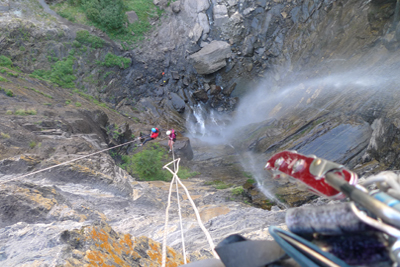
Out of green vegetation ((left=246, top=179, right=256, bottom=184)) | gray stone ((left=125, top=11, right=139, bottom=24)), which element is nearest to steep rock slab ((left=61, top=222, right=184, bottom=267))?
green vegetation ((left=246, top=179, right=256, bottom=184))

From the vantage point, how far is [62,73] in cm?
1616

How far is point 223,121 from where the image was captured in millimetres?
19797

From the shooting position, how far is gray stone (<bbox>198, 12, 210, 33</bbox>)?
19375 millimetres

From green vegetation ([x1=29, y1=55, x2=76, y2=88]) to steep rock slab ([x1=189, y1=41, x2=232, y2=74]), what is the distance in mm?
9248

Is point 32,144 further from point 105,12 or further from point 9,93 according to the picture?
point 105,12

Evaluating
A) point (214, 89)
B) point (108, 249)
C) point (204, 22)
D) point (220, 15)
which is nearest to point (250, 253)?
point (108, 249)

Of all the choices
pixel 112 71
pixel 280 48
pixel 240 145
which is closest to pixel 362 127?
pixel 240 145

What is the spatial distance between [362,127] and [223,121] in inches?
435

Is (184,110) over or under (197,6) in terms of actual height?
under

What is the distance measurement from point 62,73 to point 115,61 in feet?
13.2

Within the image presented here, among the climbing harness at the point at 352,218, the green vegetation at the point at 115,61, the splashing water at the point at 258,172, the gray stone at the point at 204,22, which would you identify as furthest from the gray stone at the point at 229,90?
the climbing harness at the point at 352,218

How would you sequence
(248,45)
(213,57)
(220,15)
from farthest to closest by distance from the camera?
(220,15) → (248,45) → (213,57)

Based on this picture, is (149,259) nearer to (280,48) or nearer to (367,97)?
(367,97)

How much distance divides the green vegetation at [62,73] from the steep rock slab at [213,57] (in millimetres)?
9248
